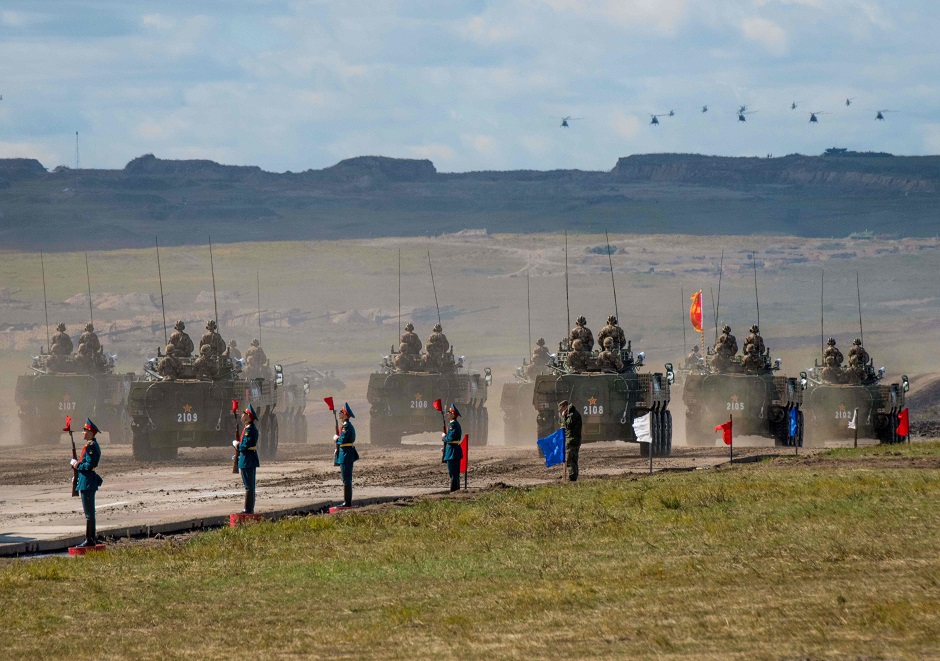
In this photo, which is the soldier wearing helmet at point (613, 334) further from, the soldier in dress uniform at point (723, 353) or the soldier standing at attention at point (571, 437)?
the soldier standing at attention at point (571, 437)

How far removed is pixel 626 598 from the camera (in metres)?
14.8

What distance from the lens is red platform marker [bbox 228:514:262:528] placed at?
23.0 meters

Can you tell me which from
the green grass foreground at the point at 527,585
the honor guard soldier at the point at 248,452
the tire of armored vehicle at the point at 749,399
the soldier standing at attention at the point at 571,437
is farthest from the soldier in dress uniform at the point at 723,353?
the honor guard soldier at the point at 248,452

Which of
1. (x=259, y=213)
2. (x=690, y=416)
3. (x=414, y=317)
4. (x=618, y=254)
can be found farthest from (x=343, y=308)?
(x=690, y=416)

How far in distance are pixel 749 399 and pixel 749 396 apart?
78 millimetres

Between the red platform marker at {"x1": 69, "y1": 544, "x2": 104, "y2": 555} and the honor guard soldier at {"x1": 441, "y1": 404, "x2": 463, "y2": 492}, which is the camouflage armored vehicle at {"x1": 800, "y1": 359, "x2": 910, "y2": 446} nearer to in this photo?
the honor guard soldier at {"x1": 441, "y1": 404, "x2": 463, "y2": 492}

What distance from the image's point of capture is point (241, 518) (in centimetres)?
2331

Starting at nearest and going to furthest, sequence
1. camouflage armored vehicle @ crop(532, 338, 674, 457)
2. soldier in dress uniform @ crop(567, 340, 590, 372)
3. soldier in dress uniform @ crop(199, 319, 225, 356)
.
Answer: camouflage armored vehicle @ crop(532, 338, 674, 457) → soldier in dress uniform @ crop(567, 340, 590, 372) → soldier in dress uniform @ crop(199, 319, 225, 356)

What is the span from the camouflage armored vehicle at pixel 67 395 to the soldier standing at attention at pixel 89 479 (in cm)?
2764

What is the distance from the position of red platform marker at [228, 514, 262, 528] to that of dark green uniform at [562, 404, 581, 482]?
24.6 feet

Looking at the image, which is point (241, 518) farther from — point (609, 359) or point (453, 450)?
point (609, 359)

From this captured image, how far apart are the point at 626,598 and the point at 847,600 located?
1.84 m

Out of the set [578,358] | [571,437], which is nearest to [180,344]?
[578,358]

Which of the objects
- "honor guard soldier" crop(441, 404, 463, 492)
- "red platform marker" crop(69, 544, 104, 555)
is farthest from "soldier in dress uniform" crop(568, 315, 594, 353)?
"red platform marker" crop(69, 544, 104, 555)
